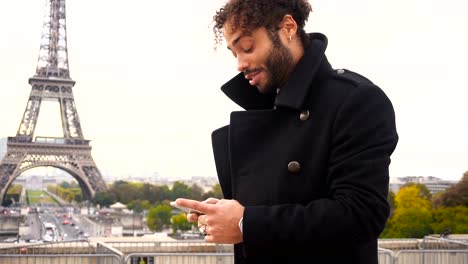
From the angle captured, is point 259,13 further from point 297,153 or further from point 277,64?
point 297,153

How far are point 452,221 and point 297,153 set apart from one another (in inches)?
932

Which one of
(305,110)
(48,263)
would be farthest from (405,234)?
(305,110)

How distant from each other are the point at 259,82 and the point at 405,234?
23.8 meters

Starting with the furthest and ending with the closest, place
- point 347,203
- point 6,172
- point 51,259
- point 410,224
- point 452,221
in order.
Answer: point 6,172, point 410,224, point 452,221, point 51,259, point 347,203

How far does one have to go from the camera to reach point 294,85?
169 cm

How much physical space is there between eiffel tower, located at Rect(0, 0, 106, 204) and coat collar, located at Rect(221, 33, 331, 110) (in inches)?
1645

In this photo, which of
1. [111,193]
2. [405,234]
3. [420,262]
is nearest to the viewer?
[420,262]

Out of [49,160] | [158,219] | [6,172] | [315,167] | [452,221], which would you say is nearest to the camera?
[315,167]

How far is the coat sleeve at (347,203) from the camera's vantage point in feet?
5.00

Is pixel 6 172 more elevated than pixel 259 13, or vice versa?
pixel 6 172

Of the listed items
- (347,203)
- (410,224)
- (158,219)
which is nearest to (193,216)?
(347,203)

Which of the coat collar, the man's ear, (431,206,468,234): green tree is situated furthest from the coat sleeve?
(431,206,468,234): green tree

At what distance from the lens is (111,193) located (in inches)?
2231

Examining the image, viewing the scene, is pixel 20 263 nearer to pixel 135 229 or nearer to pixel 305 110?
pixel 305 110
